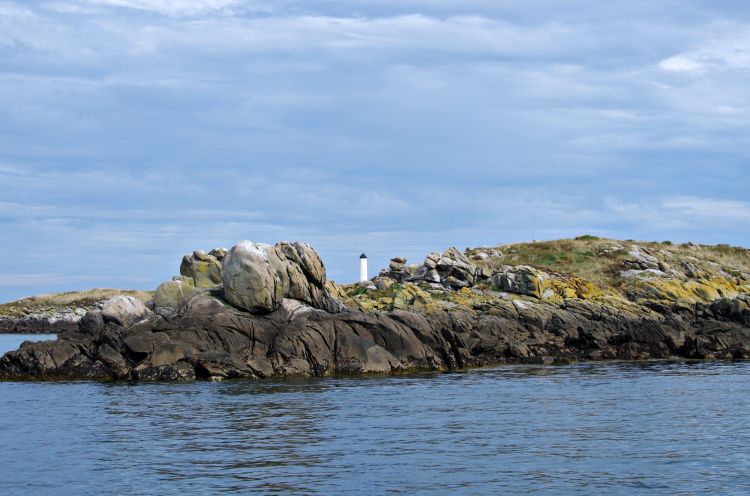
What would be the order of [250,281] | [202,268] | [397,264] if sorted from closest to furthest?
[250,281] → [202,268] → [397,264]

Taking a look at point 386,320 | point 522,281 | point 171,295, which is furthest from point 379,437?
point 522,281

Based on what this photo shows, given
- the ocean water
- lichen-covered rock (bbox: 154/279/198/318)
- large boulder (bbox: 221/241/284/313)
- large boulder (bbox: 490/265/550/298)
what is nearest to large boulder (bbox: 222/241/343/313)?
large boulder (bbox: 221/241/284/313)

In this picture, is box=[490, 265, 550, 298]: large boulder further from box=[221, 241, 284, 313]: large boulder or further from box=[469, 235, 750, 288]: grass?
box=[221, 241, 284, 313]: large boulder

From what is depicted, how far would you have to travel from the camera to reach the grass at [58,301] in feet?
506

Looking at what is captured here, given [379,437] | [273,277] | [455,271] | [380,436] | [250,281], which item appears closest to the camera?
[379,437]

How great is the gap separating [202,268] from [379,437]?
3008 centimetres

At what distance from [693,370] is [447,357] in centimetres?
1507

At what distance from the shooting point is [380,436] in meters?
29.2

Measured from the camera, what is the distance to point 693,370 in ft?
169

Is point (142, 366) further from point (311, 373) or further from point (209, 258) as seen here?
point (209, 258)

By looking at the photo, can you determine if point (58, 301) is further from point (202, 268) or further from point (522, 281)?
point (522, 281)

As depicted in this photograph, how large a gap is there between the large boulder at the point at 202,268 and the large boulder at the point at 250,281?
5355 mm

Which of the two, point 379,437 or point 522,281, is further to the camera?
point 522,281

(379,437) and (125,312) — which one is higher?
(125,312)
